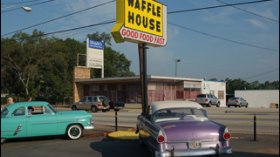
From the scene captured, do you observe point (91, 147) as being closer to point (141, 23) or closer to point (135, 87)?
point (141, 23)

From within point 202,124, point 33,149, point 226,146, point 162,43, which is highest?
point 162,43

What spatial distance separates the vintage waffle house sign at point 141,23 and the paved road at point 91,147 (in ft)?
Result: 16.4

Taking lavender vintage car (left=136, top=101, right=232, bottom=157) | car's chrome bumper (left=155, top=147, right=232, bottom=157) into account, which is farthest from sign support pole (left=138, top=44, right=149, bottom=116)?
car's chrome bumper (left=155, top=147, right=232, bottom=157)

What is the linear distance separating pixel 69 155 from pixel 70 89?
40.3 m

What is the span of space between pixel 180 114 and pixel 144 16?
6843mm

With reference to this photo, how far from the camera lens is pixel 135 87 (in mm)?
36188

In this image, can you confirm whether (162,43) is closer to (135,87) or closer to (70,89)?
(135,87)

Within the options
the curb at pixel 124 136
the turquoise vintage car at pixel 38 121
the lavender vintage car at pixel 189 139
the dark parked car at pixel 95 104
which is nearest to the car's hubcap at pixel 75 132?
the turquoise vintage car at pixel 38 121

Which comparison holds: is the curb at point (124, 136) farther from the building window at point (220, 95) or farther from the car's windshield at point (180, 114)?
the building window at point (220, 95)

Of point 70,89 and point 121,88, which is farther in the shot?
point 70,89

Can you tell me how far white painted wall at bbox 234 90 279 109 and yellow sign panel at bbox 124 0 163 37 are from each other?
46.7 metres

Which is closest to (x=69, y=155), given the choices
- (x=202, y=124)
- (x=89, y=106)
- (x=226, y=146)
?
(x=202, y=124)

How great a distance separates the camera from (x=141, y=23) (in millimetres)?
12430

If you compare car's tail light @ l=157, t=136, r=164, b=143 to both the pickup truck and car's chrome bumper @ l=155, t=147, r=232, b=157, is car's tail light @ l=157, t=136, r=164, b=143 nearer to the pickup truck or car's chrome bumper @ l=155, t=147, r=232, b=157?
car's chrome bumper @ l=155, t=147, r=232, b=157
